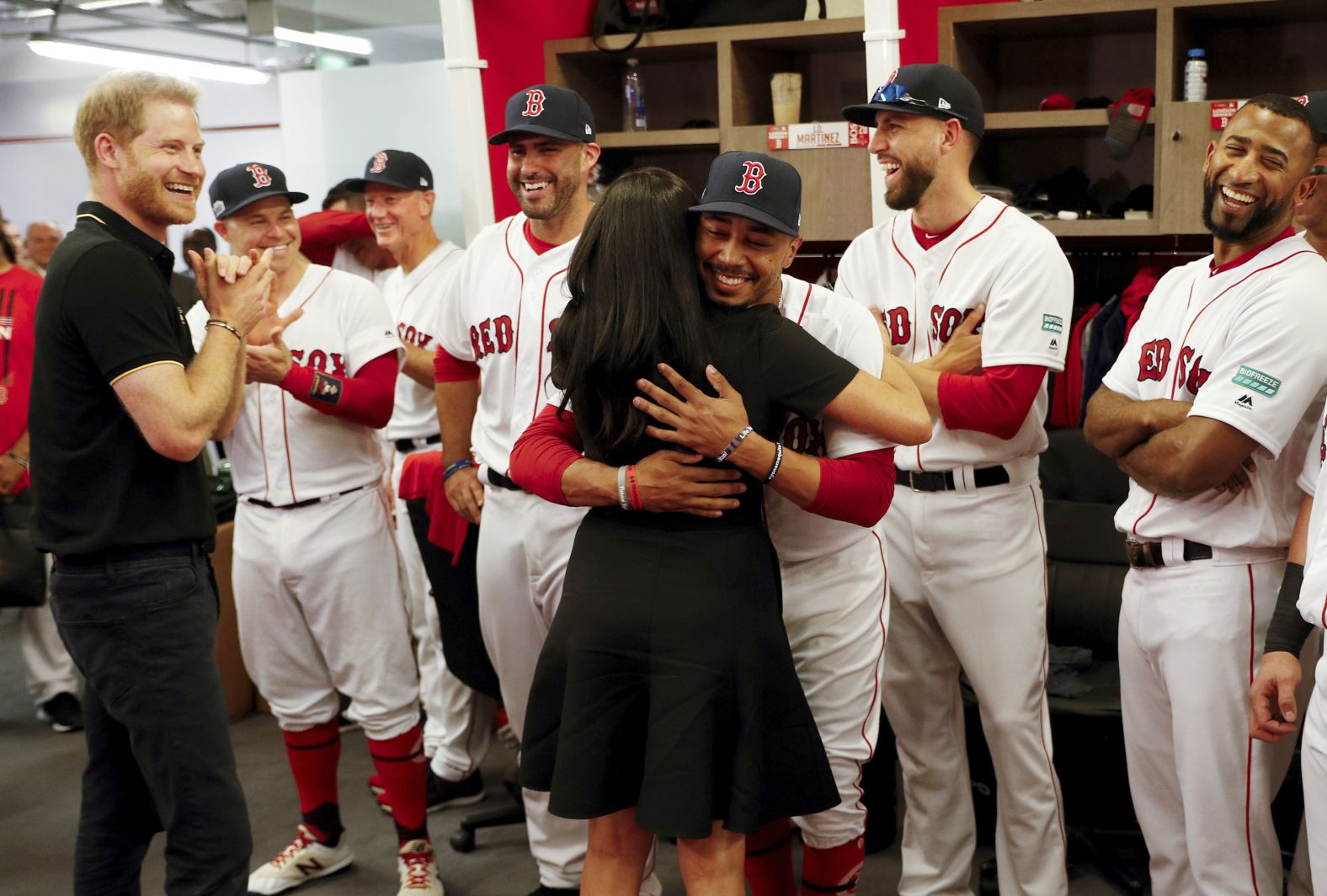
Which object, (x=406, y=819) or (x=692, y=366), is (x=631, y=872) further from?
(x=406, y=819)

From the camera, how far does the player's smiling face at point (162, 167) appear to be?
85.9 inches

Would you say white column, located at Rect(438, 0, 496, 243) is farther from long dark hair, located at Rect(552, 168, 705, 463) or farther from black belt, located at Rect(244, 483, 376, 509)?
long dark hair, located at Rect(552, 168, 705, 463)

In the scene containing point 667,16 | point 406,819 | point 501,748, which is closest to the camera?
point 406,819

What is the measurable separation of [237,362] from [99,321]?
0.27m

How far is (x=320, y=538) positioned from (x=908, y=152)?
1.60 meters

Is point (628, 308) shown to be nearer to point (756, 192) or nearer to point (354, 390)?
point (756, 192)

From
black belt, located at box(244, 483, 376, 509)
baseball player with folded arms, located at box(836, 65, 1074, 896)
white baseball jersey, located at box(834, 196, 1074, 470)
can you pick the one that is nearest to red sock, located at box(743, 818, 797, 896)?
baseball player with folded arms, located at box(836, 65, 1074, 896)

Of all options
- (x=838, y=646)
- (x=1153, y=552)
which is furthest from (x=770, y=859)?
(x=1153, y=552)

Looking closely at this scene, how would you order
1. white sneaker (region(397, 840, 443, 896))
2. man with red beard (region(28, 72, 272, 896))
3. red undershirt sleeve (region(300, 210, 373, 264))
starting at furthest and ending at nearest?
1. red undershirt sleeve (region(300, 210, 373, 264))
2. white sneaker (region(397, 840, 443, 896))
3. man with red beard (region(28, 72, 272, 896))

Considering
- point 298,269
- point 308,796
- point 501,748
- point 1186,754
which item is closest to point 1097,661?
point 1186,754

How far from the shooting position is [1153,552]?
2.27m

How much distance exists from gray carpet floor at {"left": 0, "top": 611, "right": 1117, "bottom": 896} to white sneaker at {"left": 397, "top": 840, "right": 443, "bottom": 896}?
0.08 m

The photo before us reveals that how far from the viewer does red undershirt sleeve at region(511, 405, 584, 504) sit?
196cm

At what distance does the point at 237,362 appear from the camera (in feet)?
7.37
